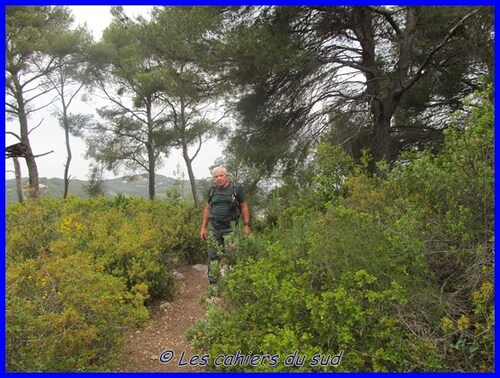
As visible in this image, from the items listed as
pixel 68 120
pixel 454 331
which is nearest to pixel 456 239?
pixel 454 331

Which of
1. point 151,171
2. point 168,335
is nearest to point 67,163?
point 151,171

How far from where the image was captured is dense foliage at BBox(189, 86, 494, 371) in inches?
108

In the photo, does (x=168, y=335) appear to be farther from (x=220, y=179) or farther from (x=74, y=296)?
(x=220, y=179)

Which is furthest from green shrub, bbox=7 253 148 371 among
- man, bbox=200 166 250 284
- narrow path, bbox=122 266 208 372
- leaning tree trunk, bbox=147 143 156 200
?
leaning tree trunk, bbox=147 143 156 200

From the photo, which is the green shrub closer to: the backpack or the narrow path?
the narrow path

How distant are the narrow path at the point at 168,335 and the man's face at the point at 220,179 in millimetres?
1438

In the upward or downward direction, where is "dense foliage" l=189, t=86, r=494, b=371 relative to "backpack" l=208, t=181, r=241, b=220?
downward

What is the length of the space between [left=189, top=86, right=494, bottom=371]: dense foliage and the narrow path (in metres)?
0.39

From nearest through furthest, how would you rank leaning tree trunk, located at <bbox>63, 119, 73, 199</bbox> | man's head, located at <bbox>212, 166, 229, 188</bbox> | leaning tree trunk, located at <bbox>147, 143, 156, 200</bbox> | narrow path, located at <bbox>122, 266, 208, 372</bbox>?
narrow path, located at <bbox>122, 266, 208, 372</bbox> < man's head, located at <bbox>212, 166, 229, 188</bbox> < leaning tree trunk, located at <bbox>63, 119, 73, 199</bbox> < leaning tree trunk, located at <bbox>147, 143, 156, 200</bbox>

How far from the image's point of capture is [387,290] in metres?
2.87

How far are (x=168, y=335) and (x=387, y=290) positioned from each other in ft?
7.50

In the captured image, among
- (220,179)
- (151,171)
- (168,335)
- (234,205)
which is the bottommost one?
(168,335)

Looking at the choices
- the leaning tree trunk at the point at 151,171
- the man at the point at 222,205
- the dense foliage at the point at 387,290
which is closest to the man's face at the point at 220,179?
the man at the point at 222,205

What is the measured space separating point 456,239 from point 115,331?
2.80 metres
